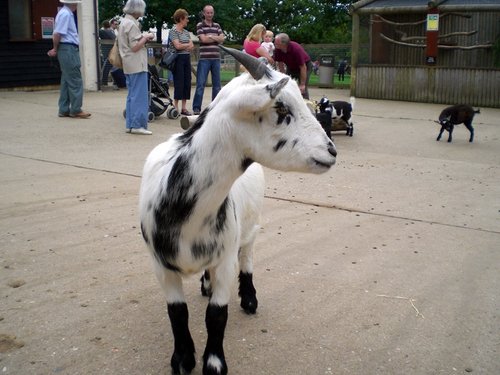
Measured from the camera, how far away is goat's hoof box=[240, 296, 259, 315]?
145 inches

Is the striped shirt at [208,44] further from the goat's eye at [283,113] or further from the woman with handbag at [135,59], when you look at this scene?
the goat's eye at [283,113]

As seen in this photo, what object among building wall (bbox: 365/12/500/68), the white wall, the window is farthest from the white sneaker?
building wall (bbox: 365/12/500/68)

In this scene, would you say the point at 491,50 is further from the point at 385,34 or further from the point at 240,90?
the point at 240,90

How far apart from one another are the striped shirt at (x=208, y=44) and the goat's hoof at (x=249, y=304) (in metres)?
7.61

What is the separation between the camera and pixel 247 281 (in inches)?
147

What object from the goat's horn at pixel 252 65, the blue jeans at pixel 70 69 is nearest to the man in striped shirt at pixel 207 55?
the blue jeans at pixel 70 69

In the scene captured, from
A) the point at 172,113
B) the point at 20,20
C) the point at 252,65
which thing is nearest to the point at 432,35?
the point at 172,113

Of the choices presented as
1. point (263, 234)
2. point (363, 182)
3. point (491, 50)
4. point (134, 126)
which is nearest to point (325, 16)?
point (491, 50)

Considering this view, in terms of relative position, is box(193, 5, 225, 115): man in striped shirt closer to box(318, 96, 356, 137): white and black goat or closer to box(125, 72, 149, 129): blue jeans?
box(125, 72, 149, 129): blue jeans

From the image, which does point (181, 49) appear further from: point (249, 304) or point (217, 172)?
point (217, 172)

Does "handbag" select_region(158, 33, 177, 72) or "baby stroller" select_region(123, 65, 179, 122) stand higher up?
"handbag" select_region(158, 33, 177, 72)

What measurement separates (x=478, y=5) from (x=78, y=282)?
46.2 ft

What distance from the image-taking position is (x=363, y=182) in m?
6.98

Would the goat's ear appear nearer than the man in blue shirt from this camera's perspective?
Yes
